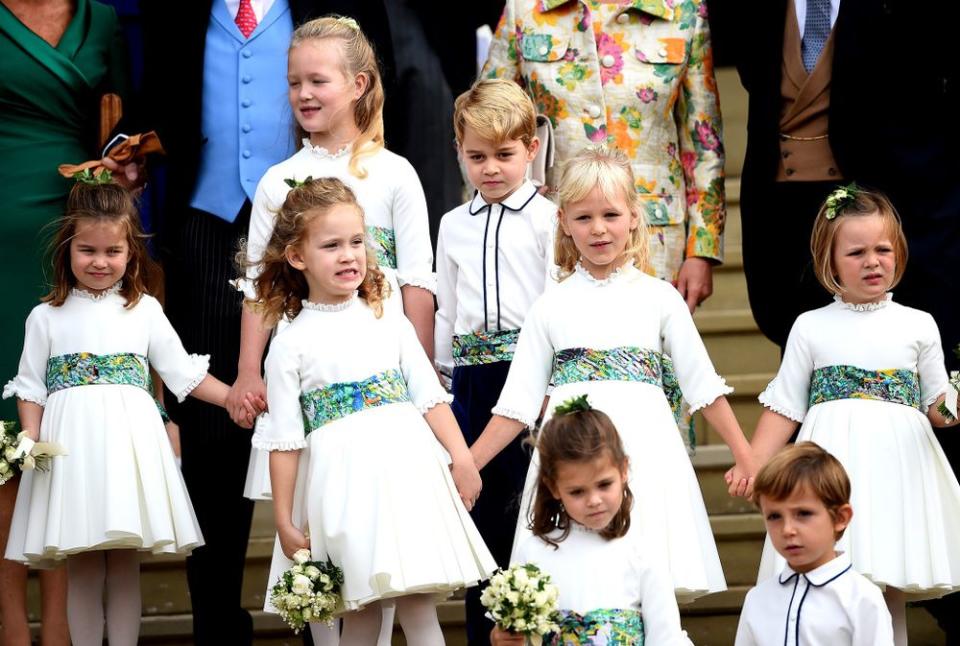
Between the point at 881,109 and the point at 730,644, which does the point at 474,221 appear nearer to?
the point at 881,109

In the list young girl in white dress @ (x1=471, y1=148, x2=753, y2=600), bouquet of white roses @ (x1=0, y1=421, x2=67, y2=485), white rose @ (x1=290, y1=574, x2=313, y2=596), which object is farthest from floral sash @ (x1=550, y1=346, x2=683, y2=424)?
bouquet of white roses @ (x1=0, y1=421, x2=67, y2=485)

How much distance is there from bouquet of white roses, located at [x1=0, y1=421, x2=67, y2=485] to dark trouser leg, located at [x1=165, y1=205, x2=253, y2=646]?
0.54 meters

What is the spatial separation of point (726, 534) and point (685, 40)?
179cm

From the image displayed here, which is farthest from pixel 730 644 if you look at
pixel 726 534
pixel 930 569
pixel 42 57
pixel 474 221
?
pixel 42 57

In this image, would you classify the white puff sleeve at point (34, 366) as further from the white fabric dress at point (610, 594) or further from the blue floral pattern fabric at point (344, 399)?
the white fabric dress at point (610, 594)

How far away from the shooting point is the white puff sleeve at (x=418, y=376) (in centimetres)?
481

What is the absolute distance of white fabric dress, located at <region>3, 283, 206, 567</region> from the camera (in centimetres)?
508

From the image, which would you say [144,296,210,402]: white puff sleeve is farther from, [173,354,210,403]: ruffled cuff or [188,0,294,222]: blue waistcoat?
[188,0,294,222]: blue waistcoat

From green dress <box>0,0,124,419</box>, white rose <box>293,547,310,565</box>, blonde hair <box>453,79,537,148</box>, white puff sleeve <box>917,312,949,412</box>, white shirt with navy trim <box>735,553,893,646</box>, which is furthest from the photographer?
green dress <box>0,0,124,419</box>

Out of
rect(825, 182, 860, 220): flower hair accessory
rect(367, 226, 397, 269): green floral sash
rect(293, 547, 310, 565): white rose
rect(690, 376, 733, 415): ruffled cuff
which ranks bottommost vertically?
rect(293, 547, 310, 565): white rose

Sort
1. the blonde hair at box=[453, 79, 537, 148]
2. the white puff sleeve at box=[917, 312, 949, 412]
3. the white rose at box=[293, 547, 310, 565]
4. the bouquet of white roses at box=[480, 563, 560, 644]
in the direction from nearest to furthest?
the bouquet of white roses at box=[480, 563, 560, 644], the white rose at box=[293, 547, 310, 565], the white puff sleeve at box=[917, 312, 949, 412], the blonde hair at box=[453, 79, 537, 148]

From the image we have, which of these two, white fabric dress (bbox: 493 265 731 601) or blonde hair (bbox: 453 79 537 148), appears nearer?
white fabric dress (bbox: 493 265 731 601)

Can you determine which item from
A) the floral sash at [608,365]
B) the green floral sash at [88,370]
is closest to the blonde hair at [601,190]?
the floral sash at [608,365]

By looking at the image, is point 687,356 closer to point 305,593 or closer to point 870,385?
point 870,385
